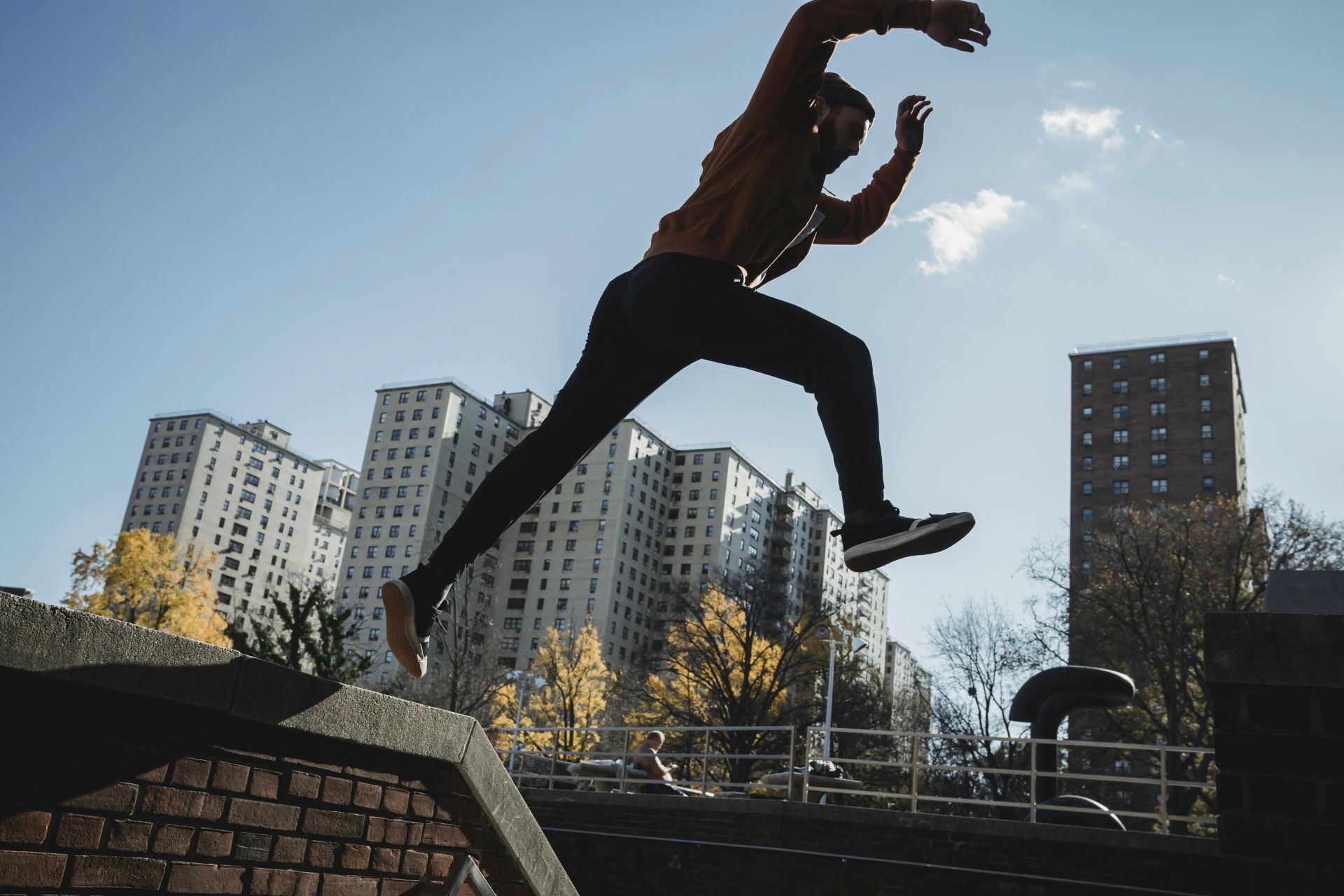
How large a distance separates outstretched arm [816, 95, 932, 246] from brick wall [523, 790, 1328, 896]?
30.4 feet

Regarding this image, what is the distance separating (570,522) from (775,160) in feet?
347

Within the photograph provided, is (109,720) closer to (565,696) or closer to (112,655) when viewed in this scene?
(112,655)

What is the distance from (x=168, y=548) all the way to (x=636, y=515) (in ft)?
212

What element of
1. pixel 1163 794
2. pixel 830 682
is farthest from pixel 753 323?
pixel 830 682

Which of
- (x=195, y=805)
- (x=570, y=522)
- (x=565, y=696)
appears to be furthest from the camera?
(x=570, y=522)

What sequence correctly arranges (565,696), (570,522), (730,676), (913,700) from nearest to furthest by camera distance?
(730,676) → (565,696) → (913,700) → (570,522)

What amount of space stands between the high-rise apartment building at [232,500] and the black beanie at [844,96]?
12113cm

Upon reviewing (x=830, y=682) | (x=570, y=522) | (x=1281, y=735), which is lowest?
(x=1281, y=735)

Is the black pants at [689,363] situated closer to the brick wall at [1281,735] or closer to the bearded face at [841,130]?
the bearded face at [841,130]

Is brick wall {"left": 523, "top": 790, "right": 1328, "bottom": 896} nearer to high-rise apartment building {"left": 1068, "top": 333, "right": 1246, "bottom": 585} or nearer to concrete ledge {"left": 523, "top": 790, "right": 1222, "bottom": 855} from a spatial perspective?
concrete ledge {"left": 523, "top": 790, "right": 1222, "bottom": 855}

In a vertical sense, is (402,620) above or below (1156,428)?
below

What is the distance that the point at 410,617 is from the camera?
281 cm

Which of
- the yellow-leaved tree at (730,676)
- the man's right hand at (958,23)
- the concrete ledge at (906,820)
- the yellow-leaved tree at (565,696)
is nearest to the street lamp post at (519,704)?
the concrete ledge at (906,820)

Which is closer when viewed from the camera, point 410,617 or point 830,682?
point 410,617
